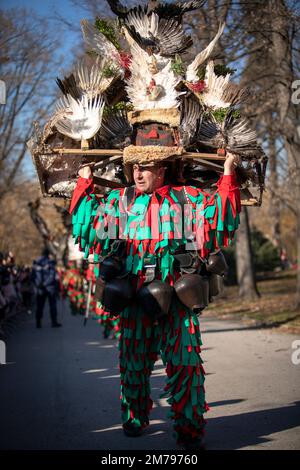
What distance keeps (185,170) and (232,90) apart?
0.81 m

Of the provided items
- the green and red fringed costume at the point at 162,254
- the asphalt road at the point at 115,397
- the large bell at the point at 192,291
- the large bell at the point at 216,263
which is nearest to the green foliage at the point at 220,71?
the green and red fringed costume at the point at 162,254

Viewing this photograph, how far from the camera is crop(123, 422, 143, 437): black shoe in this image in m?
4.97

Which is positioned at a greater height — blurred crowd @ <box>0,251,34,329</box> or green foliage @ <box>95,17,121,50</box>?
green foliage @ <box>95,17,121,50</box>

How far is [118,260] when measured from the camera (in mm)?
4938

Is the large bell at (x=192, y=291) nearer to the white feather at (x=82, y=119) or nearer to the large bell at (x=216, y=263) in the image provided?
the large bell at (x=216, y=263)

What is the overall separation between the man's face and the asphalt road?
6.46 feet

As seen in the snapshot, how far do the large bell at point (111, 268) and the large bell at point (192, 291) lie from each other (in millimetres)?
477

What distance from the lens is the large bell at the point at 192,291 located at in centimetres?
465

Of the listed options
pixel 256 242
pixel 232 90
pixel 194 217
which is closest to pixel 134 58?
pixel 232 90

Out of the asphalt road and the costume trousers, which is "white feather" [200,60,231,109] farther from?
the asphalt road

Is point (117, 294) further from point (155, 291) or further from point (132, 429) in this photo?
point (132, 429)

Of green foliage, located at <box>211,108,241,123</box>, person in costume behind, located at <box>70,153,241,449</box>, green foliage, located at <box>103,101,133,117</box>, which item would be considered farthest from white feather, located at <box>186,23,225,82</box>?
person in costume behind, located at <box>70,153,241,449</box>

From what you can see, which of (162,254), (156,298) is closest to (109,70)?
(162,254)
